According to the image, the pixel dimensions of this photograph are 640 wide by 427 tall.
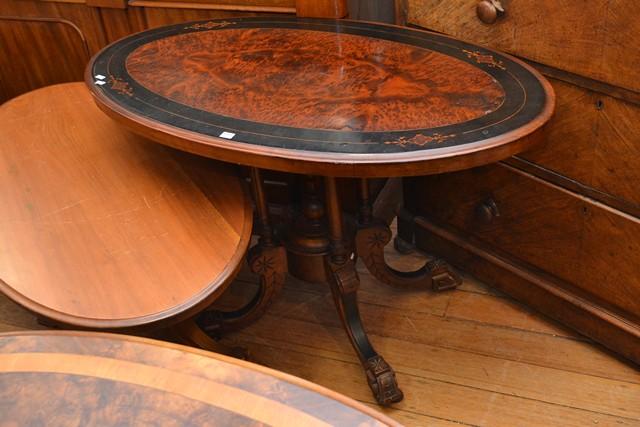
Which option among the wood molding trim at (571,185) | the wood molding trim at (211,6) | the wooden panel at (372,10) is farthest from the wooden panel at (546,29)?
the wood molding trim at (211,6)

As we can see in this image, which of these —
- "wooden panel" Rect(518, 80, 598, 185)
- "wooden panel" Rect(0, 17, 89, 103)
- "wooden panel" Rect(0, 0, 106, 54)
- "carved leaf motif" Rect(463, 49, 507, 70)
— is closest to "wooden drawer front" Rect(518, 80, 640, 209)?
"wooden panel" Rect(518, 80, 598, 185)

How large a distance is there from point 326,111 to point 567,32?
1.81ft

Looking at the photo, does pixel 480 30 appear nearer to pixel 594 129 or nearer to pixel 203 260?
pixel 594 129

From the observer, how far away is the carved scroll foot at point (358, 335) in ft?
6.13

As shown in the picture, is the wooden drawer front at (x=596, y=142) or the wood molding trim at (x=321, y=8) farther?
the wood molding trim at (x=321, y=8)

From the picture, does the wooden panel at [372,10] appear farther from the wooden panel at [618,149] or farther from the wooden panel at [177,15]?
the wooden panel at [618,149]

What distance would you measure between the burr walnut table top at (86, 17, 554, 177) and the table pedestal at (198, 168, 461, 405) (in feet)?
0.90

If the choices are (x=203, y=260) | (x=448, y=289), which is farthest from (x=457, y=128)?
(x=448, y=289)

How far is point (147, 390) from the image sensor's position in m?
0.89

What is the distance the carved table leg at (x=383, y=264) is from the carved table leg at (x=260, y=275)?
22cm

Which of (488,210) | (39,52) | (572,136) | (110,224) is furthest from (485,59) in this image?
(39,52)

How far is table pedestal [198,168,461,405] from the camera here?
1883mm

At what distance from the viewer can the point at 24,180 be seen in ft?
6.03

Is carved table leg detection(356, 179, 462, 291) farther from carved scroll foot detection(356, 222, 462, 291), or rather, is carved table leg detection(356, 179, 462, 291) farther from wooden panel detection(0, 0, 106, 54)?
wooden panel detection(0, 0, 106, 54)
